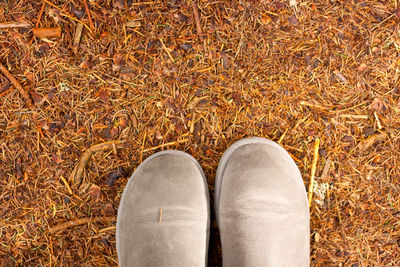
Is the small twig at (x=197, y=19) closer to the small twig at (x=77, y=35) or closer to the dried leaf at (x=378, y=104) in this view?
the small twig at (x=77, y=35)

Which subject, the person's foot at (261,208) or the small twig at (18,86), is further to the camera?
the small twig at (18,86)

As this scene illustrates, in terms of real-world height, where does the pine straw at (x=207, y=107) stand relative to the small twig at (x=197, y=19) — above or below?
below

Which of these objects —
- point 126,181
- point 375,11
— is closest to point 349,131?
point 375,11

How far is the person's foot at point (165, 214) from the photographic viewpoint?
1.21 metres

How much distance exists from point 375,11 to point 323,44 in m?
0.26

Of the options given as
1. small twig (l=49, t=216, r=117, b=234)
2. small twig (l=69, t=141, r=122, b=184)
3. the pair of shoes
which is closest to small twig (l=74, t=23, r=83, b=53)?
Answer: small twig (l=69, t=141, r=122, b=184)

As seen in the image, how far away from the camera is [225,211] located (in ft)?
4.06

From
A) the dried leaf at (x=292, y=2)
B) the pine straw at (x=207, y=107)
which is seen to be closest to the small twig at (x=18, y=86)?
the pine straw at (x=207, y=107)

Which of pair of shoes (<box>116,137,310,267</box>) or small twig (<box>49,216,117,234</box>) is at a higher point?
pair of shoes (<box>116,137,310,267</box>)

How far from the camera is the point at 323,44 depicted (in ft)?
4.39

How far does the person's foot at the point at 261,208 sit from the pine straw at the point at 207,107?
0.09m

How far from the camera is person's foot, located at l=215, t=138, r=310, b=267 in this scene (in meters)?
1.20

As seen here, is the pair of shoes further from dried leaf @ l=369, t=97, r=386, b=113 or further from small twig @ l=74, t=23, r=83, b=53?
small twig @ l=74, t=23, r=83, b=53

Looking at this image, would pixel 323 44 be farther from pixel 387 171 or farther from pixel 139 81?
pixel 139 81
